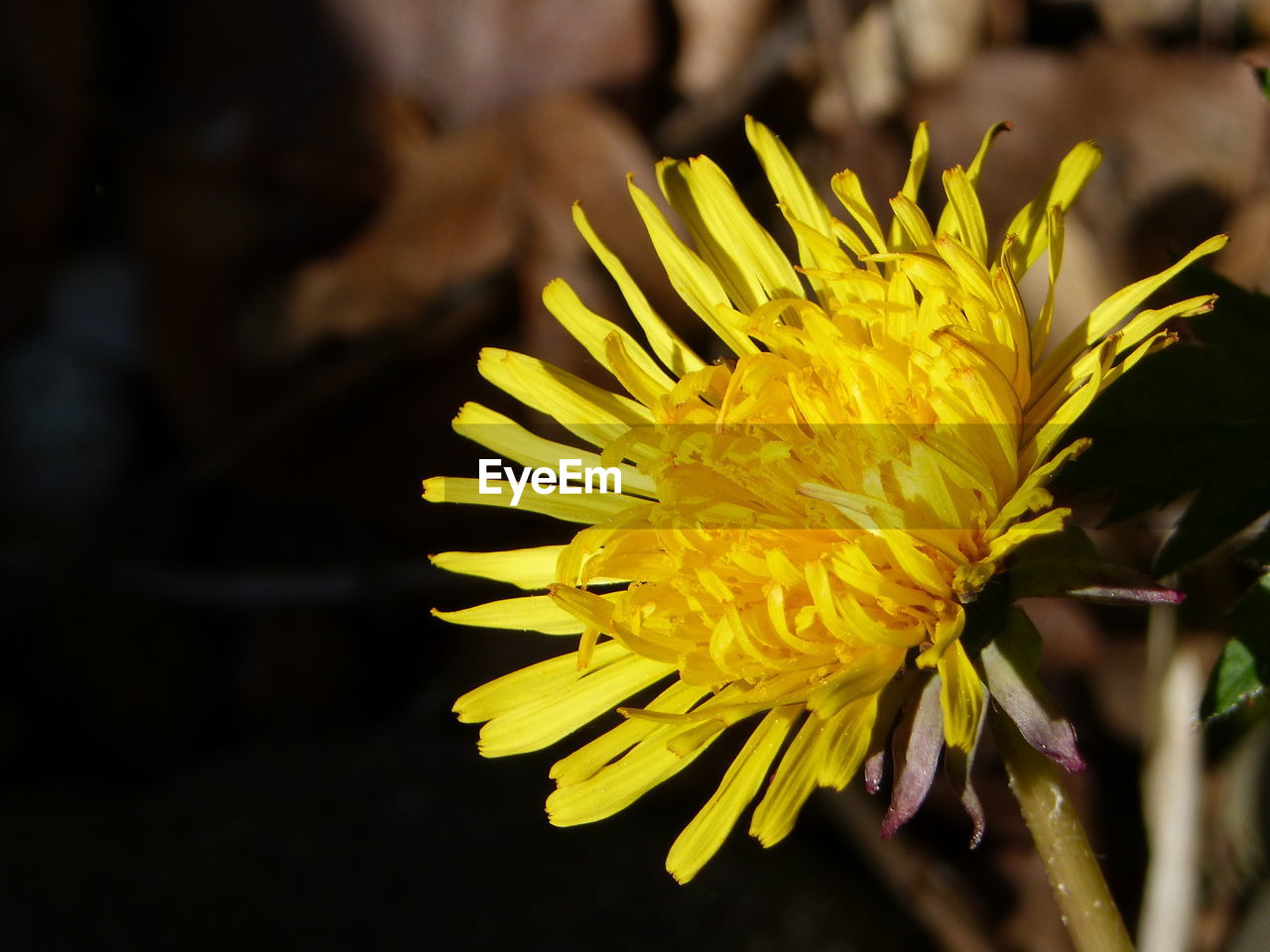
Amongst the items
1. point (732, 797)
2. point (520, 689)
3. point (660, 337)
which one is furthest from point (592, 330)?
point (732, 797)

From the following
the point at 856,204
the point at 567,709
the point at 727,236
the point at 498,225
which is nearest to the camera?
the point at 856,204

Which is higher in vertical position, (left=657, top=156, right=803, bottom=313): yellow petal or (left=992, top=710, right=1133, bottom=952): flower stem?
(left=657, top=156, right=803, bottom=313): yellow petal

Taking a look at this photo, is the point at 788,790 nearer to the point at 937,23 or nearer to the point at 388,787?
the point at 388,787

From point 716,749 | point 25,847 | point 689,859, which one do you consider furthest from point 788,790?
point 25,847

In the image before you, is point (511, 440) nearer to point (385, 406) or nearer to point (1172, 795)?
point (1172, 795)

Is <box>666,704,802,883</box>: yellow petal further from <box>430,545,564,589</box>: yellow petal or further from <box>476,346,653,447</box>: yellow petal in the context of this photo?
<box>476,346,653,447</box>: yellow petal

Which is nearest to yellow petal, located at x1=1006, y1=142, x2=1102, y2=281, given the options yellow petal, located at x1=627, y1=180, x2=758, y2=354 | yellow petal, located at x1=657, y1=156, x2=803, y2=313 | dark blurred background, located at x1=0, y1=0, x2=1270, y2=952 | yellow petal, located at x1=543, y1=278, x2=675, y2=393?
yellow petal, located at x1=657, y1=156, x2=803, y2=313
